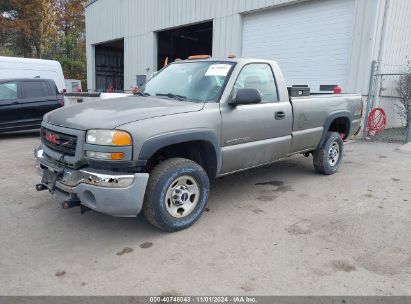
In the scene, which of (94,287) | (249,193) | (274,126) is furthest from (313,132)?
(94,287)

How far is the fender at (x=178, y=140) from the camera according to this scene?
333 centimetres

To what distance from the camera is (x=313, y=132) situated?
5.32m

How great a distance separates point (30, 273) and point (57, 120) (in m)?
1.54

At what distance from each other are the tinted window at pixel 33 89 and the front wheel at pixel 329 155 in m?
8.02

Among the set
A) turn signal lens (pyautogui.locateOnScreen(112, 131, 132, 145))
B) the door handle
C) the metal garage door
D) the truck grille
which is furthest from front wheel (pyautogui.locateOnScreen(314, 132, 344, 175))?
the metal garage door

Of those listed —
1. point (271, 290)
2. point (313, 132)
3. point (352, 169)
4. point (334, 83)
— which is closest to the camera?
point (271, 290)

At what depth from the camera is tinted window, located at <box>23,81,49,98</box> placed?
32.3ft

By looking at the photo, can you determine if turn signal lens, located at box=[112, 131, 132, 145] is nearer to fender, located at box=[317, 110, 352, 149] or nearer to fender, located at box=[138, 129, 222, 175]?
fender, located at box=[138, 129, 222, 175]

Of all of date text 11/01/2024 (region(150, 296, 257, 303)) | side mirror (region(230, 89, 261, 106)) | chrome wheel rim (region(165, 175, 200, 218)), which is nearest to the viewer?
date text 11/01/2024 (region(150, 296, 257, 303))

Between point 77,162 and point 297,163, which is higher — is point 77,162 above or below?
above

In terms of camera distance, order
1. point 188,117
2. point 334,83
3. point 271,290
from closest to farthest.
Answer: point 271,290
point 188,117
point 334,83

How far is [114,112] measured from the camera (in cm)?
355

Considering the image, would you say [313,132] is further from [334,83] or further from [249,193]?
[334,83]

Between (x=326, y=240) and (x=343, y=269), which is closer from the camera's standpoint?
(x=343, y=269)
